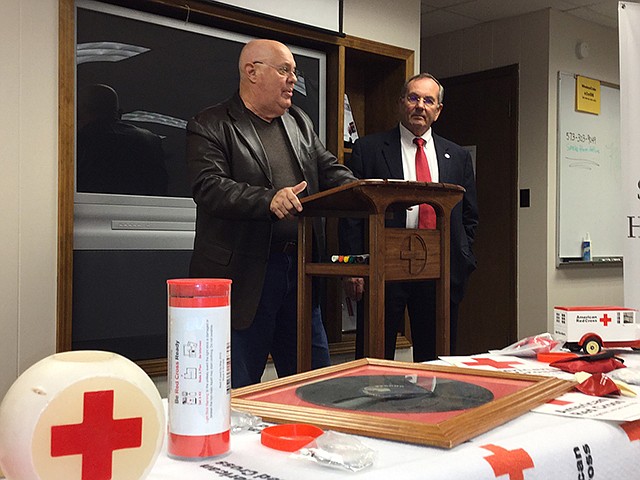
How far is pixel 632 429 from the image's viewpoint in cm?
84

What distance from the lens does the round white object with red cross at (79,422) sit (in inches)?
20.7

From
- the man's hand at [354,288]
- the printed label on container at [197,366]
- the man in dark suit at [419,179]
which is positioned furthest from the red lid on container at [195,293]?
the man in dark suit at [419,179]

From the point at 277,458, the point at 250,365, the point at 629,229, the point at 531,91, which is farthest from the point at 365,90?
the point at 277,458

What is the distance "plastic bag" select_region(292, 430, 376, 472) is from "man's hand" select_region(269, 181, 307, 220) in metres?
1.12

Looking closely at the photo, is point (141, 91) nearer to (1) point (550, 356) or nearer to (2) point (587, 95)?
(1) point (550, 356)

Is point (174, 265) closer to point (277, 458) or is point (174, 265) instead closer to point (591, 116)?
point (277, 458)

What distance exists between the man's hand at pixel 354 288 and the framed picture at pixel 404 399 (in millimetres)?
1291

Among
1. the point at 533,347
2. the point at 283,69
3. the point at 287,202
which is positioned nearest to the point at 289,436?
the point at 533,347

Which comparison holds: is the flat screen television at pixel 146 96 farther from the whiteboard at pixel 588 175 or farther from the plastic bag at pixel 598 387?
the whiteboard at pixel 588 175

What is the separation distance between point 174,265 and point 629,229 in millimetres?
1688

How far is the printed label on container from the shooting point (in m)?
0.63

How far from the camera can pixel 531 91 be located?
4703 millimetres

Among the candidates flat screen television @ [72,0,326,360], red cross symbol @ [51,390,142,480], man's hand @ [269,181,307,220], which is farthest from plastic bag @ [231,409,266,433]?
flat screen television @ [72,0,326,360]

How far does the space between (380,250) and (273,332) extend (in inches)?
26.4
